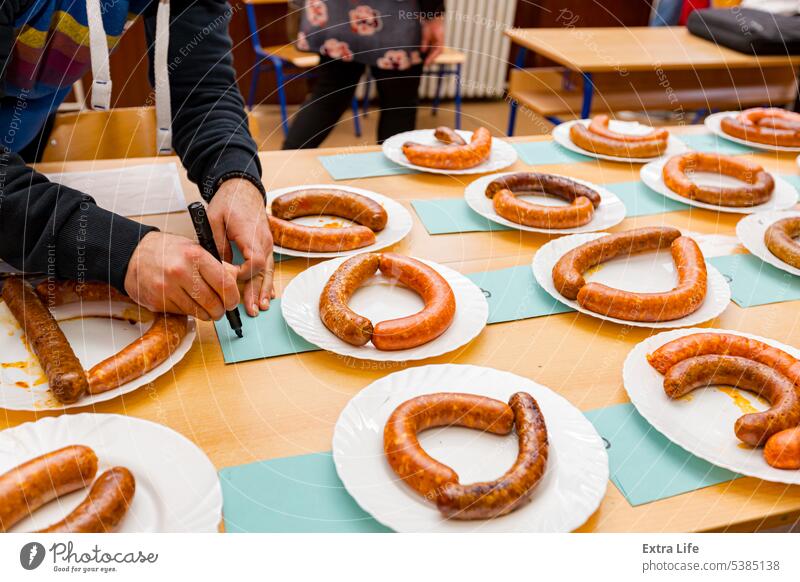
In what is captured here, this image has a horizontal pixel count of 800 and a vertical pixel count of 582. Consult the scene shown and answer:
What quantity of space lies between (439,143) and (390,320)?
4.31 feet

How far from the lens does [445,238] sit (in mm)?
1970

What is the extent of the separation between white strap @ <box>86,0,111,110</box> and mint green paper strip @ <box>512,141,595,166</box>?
1483 mm

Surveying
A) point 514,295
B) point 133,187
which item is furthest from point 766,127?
point 133,187

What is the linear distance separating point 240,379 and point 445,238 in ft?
2.74

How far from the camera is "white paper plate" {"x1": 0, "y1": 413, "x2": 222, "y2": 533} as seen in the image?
40.0 inches

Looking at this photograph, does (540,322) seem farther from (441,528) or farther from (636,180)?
(636,180)

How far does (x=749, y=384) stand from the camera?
1.36 meters

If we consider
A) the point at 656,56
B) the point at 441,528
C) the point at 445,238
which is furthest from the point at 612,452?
the point at 656,56

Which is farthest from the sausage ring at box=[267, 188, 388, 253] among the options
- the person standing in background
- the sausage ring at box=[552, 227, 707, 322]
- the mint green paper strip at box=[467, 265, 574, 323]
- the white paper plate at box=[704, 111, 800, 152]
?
the white paper plate at box=[704, 111, 800, 152]

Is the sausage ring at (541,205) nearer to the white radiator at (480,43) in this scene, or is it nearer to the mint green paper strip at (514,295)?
the mint green paper strip at (514,295)

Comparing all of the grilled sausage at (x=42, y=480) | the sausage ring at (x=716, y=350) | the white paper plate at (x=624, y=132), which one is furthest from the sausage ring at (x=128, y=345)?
the white paper plate at (x=624, y=132)

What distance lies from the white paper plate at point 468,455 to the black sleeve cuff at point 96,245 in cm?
60

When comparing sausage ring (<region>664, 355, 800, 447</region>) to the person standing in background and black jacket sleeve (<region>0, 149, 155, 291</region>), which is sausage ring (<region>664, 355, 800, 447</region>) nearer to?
black jacket sleeve (<region>0, 149, 155, 291</region>)

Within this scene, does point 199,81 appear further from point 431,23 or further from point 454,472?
point 454,472
